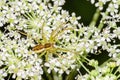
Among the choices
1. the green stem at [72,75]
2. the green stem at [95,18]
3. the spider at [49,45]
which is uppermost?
the green stem at [95,18]

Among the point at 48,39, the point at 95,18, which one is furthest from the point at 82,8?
the point at 48,39

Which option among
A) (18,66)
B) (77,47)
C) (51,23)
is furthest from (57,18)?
(18,66)

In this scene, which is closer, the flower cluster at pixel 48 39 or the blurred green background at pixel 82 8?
the flower cluster at pixel 48 39

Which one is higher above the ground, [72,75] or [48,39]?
[48,39]

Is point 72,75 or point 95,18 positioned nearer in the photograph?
point 72,75

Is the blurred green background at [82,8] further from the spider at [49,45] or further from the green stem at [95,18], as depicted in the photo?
the spider at [49,45]

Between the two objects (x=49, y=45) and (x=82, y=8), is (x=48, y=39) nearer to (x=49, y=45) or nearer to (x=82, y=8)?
(x=49, y=45)

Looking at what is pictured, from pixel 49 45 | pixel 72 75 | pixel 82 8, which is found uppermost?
pixel 82 8

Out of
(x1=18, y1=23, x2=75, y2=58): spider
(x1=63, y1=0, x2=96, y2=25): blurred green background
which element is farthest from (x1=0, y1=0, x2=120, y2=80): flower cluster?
(x1=63, y1=0, x2=96, y2=25): blurred green background

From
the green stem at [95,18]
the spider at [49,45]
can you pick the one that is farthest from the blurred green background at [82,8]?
the spider at [49,45]

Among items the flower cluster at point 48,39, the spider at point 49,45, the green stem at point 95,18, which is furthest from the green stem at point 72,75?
the green stem at point 95,18

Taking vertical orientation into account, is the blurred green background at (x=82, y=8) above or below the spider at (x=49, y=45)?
above

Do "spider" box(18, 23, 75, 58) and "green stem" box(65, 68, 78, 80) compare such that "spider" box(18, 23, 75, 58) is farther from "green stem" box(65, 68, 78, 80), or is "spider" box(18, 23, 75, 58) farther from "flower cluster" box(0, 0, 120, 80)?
"green stem" box(65, 68, 78, 80)
